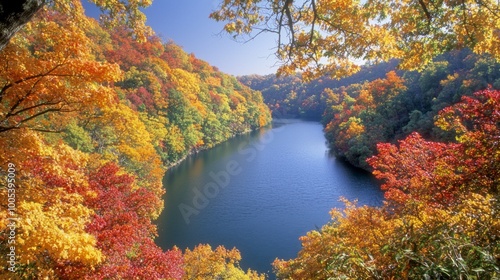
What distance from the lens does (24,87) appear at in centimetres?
412

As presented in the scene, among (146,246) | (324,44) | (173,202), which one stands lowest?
(173,202)

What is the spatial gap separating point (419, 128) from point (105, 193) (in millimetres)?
22591

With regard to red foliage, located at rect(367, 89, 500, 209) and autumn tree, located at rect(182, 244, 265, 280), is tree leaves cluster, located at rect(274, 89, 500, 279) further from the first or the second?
autumn tree, located at rect(182, 244, 265, 280)

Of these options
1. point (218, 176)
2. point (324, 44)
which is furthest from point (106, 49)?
point (324, 44)

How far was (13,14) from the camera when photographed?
70.2 inches

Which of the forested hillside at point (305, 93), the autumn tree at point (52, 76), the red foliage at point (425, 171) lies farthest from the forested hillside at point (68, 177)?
the forested hillside at point (305, 93)

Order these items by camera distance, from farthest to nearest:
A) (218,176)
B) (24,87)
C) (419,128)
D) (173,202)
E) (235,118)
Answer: (235,118) → (218,176) → (419,128) → (173,202) → (24,87)

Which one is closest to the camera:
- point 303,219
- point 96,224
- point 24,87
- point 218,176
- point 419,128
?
point 24,87

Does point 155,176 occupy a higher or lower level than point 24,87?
lower

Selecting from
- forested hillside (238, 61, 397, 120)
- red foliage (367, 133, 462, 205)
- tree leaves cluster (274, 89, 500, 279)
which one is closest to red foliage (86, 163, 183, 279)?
tree leaves cluster (274, 89, 500, 279)

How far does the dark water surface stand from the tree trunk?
12571 mm

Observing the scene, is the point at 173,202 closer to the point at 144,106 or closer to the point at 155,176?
the point at 155,176

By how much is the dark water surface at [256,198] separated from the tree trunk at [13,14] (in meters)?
12.6

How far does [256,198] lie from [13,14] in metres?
18.8
